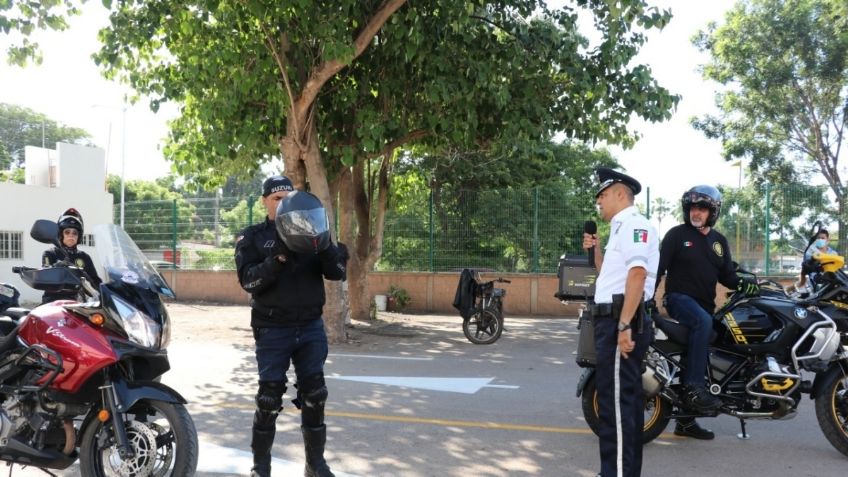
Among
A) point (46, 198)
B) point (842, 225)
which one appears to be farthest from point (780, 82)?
point (46, 198)

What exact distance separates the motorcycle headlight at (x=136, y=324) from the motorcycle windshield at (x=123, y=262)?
0.53 feet

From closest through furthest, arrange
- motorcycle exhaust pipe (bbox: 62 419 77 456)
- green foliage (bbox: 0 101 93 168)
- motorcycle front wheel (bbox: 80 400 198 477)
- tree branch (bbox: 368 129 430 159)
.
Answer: motorcycle front wheel (bbox: 80 400 198 477)
motorcycle exhaust pipe (bbox: 62 419 77 456)
tree branch (bbox: 368 129 430 159)
green foliage (bbox: 0 101 93 168)

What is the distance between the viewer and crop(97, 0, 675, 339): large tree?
969 cm

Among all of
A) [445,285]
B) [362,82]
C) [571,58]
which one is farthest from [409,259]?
[571,58]

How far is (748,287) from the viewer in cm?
533

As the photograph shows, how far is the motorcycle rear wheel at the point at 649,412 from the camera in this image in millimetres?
5094

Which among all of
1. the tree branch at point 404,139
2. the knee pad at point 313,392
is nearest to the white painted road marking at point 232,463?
the knee pad at point 313,392

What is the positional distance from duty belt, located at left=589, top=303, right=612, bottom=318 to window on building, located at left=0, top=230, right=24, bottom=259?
72.9ft

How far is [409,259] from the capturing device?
54.5 feet

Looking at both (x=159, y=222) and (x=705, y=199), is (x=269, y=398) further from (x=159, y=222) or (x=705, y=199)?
(x=159, y=222)

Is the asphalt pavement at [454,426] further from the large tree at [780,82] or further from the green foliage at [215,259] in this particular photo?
the large tree at [780,82]

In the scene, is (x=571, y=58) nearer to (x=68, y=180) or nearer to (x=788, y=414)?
(x=788, y=414)

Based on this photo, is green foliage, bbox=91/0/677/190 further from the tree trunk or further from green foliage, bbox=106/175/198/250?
green foliage, bbox=106/175/198/250

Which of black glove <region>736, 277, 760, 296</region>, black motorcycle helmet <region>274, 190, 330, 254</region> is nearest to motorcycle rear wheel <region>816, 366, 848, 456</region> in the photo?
black glove <region>736, 277, 760, 296</region>
